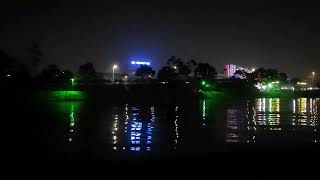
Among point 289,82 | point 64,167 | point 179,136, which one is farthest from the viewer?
point 289,82

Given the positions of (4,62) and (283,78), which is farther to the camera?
(283,78)

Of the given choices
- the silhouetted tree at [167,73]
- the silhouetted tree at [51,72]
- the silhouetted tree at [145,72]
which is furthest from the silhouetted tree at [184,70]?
the silhouetted tree at [51,72]

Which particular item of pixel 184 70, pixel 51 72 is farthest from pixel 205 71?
pixel 51 72

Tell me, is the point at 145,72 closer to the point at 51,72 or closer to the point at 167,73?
the point at 167,73

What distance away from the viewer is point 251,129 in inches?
899

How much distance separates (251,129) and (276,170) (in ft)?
38.2

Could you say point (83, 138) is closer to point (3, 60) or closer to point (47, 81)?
point (47, 81)

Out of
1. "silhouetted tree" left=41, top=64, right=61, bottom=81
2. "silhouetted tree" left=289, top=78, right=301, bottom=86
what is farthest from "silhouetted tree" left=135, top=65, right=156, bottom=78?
"silhouetted tree" left=289, top=78, right=301, bottom=86

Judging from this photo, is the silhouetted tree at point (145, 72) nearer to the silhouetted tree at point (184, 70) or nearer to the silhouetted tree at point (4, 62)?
the silhouetted tree at point (184, 70)

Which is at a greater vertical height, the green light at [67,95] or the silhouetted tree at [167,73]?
the silhouetted tree at [167,73]

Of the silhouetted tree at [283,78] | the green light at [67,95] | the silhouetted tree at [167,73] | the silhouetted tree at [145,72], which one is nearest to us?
the green light at [67,95]

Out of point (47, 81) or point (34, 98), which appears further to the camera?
point (47, 81)

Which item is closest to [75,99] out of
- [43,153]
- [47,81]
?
[47,81]

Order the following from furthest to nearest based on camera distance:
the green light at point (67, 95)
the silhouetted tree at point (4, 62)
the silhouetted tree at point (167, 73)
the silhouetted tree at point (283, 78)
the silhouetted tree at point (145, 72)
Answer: the silhouetted tree at point (283, 78) → the silhouetted tree at point (145, 72) → the silhouetted tree at point (167, 73) → the silhouetted tree at point (4, 62) → the green light at point (67, 95)
